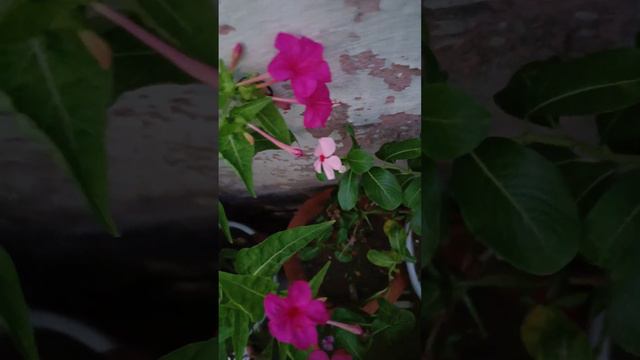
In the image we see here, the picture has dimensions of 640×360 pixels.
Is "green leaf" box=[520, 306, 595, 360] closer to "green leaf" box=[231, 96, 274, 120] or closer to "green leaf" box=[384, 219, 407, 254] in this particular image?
"green leaf" box=[384, 219, 407, 254]

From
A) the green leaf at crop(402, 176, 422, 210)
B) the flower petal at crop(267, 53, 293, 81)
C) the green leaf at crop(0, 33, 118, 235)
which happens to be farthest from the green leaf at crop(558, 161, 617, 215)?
the green leaf at crop(0, 33, 118, 235)

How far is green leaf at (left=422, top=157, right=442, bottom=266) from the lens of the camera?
1.15 metres

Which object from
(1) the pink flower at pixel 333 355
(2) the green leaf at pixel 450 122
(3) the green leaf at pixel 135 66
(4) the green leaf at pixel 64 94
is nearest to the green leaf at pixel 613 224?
(2) the green leaf at pixel 450 122

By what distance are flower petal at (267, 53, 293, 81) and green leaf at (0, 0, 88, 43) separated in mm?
281

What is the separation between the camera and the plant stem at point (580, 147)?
47.8 inches

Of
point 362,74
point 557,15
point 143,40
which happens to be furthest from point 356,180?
point 557,15

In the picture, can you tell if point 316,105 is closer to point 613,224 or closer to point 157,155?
point 157,155

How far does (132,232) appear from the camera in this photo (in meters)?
0.98

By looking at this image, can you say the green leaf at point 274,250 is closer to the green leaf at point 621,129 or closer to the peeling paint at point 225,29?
the peeling paint at point 225,29

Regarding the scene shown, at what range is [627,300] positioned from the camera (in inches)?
44.9

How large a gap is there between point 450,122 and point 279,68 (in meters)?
0.32

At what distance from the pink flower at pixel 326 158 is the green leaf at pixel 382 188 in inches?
2.0

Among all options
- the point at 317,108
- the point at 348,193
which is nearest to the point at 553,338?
the point at 348,193

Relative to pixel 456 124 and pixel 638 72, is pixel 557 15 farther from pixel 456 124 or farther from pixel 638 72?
pixel 456 124
